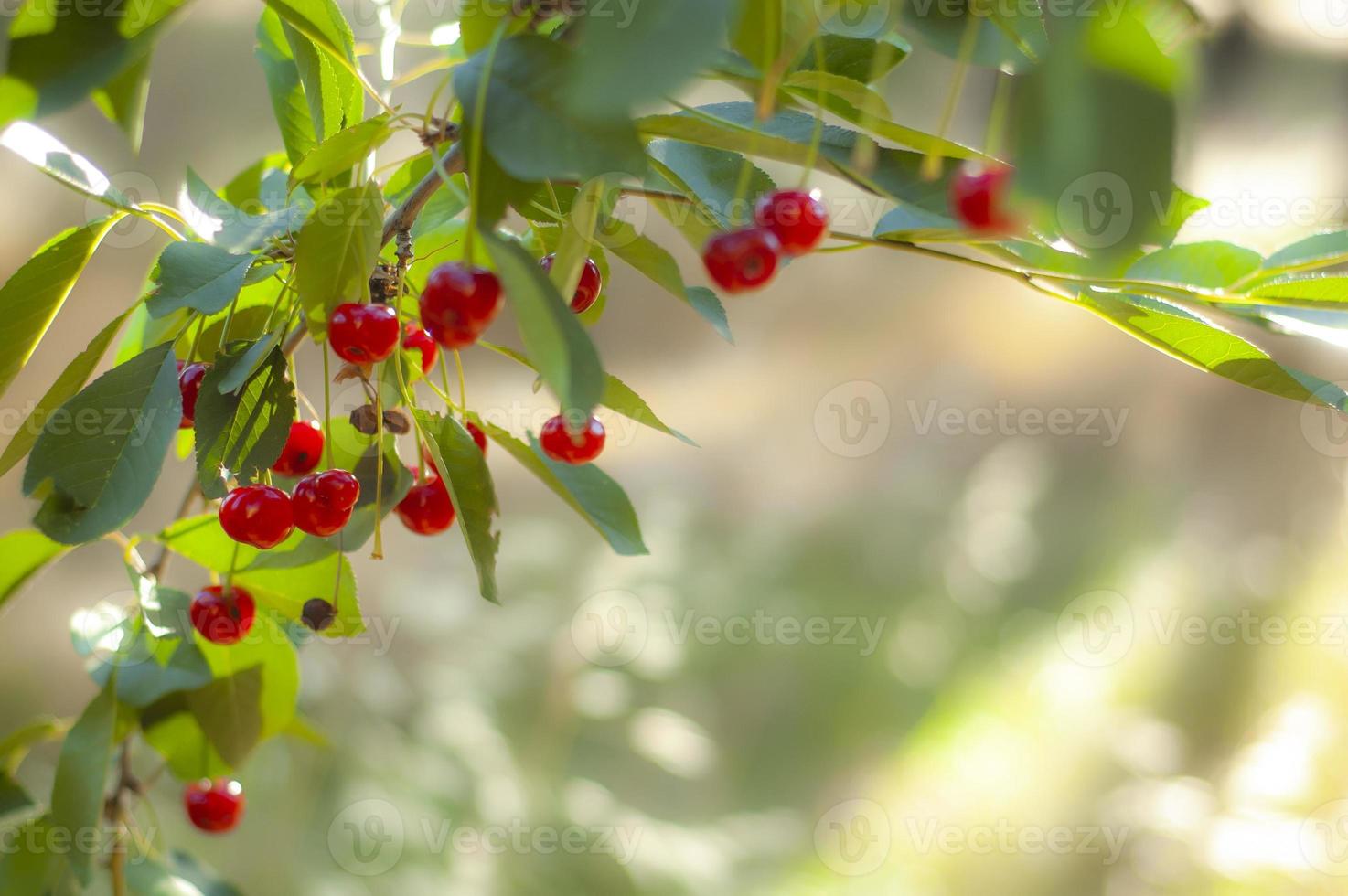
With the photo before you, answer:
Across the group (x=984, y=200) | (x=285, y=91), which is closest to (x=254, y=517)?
(x=285, y=91)

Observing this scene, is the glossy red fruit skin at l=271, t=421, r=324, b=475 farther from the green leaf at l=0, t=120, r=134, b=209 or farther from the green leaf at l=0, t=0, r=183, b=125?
the green leaf at l=0, t=0, r=183, b=125

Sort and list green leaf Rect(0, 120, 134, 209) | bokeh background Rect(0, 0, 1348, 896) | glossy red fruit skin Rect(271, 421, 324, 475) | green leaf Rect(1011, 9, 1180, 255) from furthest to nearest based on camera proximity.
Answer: bokeh background Rect(0, 0, 1348, 896)
glossy red fruit skin Rect(271, 421, 324, 475)
green leaf Rect(0, 120, 134, 209)
green leaf Rect(1011, 9, 1180, 255)

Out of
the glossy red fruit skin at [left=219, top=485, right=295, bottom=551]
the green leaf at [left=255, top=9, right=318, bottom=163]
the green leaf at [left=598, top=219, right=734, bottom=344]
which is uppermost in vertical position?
the green leaf at [left=255, top=9, right=318, bottom=163]

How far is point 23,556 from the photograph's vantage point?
0.66 m

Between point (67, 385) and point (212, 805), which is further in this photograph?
point (212, 805)

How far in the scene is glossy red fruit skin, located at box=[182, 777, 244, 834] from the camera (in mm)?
765

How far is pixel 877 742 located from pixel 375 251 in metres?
2.43

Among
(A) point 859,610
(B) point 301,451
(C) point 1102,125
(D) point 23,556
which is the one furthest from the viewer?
(A) point 859,610

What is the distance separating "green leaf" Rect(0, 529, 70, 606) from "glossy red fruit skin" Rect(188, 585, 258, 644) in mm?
123

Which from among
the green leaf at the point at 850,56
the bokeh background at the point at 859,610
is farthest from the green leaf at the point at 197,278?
the bokeh background at the point at 859,610

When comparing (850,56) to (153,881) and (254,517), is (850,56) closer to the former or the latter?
(254,517)

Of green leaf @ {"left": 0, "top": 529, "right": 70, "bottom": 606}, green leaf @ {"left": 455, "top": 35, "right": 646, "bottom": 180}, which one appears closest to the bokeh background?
green leaf @ {"left": 0, "top": 529, "right": 70, "bottom": 606}

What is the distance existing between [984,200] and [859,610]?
2.46 meters

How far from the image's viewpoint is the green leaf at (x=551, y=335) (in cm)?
27
